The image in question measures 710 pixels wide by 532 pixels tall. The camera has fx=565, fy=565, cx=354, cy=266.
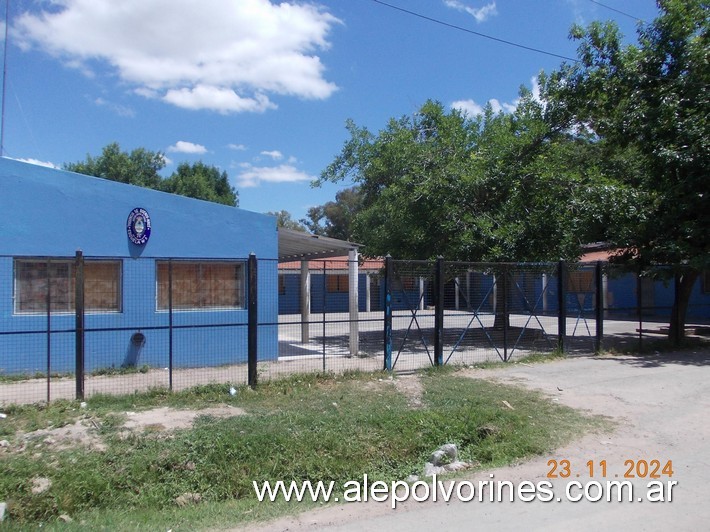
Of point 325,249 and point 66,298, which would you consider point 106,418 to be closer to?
point 66,298

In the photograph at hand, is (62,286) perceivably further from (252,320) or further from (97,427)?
(97,427)

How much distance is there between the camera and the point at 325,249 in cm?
1590

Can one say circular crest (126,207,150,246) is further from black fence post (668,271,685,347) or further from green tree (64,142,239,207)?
green tree (64,142,239,207)

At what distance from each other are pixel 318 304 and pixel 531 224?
→ 14224 millimetres

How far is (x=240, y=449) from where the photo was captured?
250 inches

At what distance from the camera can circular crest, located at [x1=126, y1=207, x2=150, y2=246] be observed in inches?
475

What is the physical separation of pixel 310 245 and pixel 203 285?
373 cm

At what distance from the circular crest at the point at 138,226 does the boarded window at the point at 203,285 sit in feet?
2.20

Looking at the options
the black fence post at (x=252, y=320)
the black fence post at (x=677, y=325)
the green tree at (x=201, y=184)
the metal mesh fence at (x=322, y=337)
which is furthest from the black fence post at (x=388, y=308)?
the green tree at (x=201, y=184)

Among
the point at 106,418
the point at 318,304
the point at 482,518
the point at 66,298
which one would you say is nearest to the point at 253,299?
the point at 106,418

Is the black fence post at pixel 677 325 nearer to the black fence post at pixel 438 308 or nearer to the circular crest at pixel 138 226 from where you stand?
the black fence post at pixel 438 308

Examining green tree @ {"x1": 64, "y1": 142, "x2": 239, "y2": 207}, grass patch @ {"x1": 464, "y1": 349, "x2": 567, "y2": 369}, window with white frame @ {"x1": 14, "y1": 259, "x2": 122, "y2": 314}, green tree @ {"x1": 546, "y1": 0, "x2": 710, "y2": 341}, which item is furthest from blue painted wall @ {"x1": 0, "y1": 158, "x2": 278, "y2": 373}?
green tree @ {"x1": 64, "y1": 142, "x2": 239, "y2": 207}

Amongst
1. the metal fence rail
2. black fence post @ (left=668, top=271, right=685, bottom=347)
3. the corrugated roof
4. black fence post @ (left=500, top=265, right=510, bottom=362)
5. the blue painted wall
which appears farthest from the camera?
black fence post @ (left=668, top=271, right=685, bottom=347)

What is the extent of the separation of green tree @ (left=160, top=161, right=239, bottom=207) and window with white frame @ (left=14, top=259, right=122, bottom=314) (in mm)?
28144
